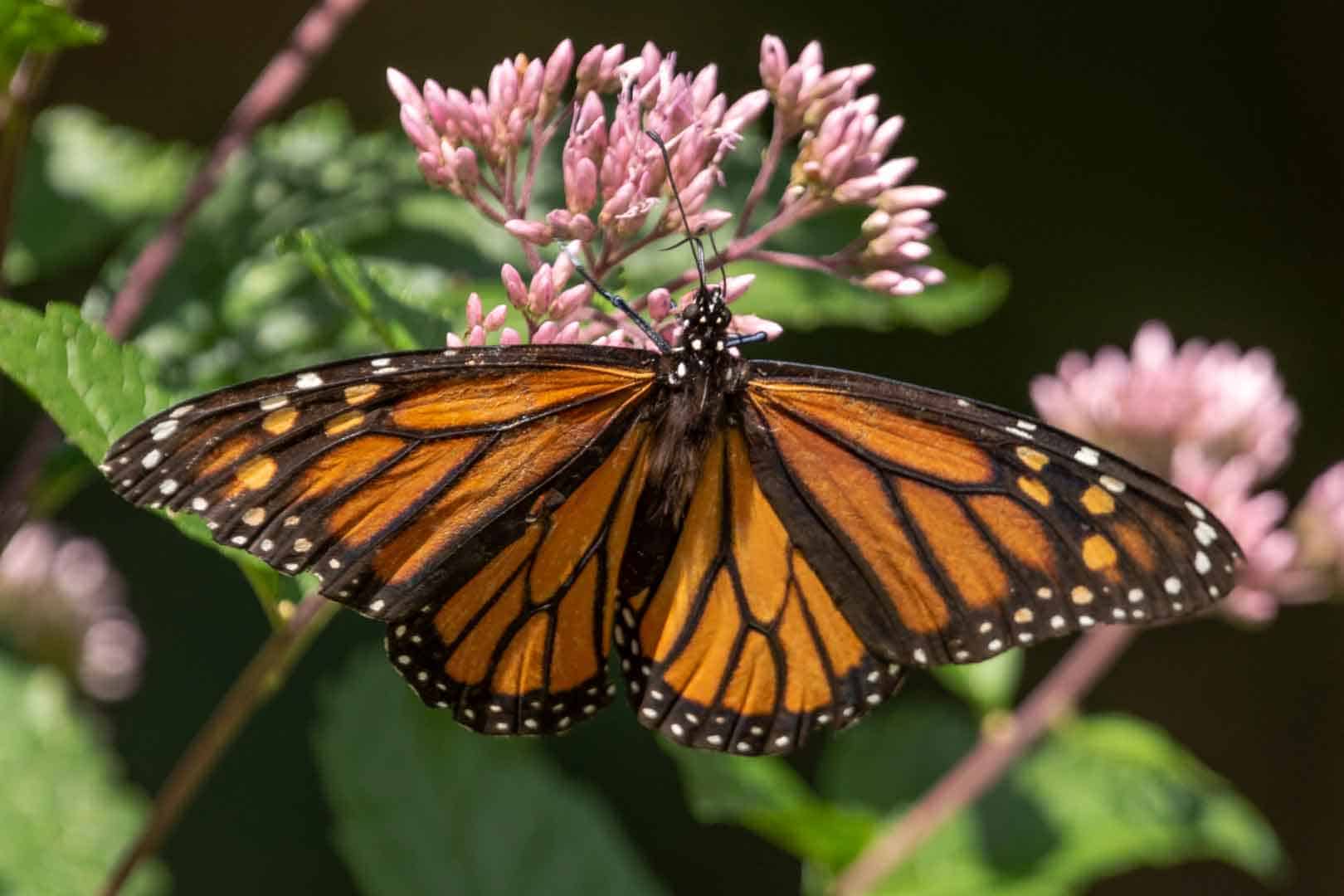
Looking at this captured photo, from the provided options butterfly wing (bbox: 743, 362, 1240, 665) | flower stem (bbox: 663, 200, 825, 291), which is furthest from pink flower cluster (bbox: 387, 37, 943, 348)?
butterfly wing (bbox: 743, 362, 1240, 665)

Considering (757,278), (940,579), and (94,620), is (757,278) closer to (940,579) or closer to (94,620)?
(940,579)

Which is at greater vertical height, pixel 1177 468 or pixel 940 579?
pixel 940 579

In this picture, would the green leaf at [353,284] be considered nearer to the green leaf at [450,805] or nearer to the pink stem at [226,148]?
the pink stem at [226,148]

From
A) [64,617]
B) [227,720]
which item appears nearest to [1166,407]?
[227,720]

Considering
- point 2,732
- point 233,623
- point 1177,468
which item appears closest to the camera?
point 2,732

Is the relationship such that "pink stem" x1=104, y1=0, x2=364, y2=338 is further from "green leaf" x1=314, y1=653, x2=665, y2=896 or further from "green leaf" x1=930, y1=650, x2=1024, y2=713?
"green leaf" x1=930, y1=650, x2=1024, y2=713

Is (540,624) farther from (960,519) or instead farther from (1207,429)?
(1207,429)

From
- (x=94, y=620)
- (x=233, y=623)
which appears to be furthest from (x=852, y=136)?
(x=233, y=623)
